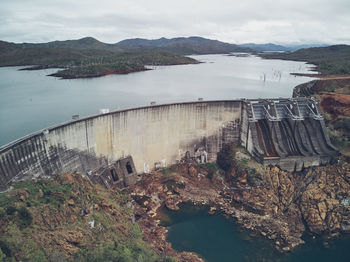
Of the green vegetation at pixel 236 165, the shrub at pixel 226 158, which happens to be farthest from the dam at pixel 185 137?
the green vegetation at pixel 236 165

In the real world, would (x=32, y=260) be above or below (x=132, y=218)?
above

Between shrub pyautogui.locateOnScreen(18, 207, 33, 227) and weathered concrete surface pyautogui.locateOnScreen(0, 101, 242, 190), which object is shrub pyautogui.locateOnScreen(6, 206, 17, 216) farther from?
weathered concrete surface pyautogui.locateOnScreen(0, 101, 242, 190)

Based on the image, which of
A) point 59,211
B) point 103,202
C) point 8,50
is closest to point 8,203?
point 59,211

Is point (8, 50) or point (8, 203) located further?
point (8, 50)

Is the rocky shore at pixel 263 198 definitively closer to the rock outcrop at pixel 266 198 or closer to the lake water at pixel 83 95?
the rock outcrop at pixel 266 198

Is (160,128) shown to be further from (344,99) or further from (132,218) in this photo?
(344,99)

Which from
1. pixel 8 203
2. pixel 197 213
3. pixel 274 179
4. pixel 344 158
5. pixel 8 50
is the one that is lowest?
pixel 197 213
